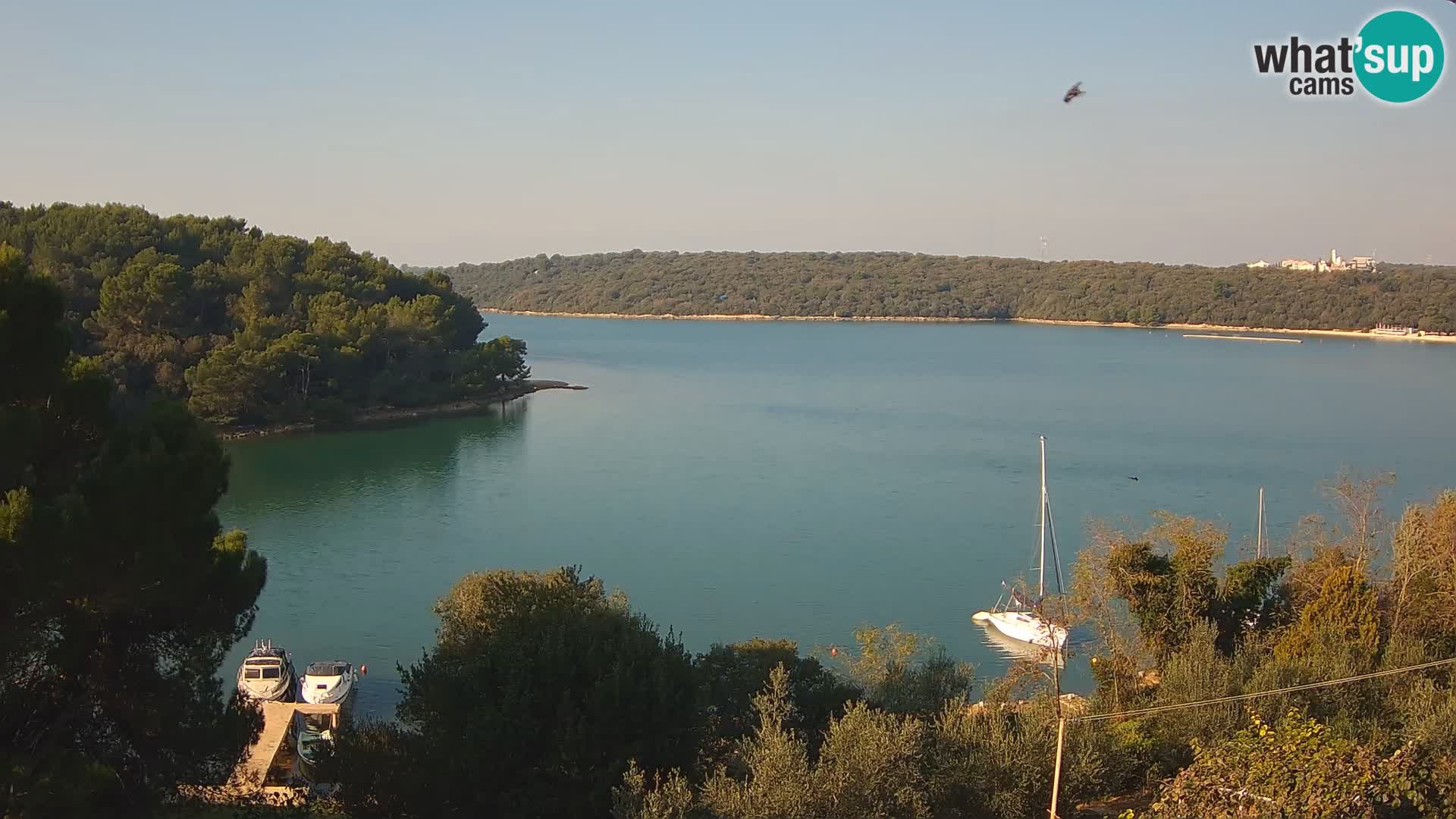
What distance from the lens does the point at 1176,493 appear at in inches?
1088

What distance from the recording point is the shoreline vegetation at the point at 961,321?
8400 cm

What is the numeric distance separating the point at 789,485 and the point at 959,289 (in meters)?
88.4

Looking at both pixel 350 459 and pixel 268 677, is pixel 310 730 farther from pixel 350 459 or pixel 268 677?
pixel 350 459

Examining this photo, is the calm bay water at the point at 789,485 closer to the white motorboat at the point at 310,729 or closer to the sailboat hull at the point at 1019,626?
the sailboat hull at the point at 1019,626

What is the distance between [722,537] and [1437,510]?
13.5 meters

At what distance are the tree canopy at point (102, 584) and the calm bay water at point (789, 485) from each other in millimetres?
7094

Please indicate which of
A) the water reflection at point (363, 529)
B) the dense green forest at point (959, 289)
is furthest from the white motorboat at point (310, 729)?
the dense green forest at point (959, 289)

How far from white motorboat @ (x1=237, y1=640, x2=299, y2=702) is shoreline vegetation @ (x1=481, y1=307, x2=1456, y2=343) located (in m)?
84.6

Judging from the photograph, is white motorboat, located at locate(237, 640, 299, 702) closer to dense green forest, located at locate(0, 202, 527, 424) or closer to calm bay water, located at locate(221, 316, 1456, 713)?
calm bay water, located at locate(221, 316, 1456, 713)

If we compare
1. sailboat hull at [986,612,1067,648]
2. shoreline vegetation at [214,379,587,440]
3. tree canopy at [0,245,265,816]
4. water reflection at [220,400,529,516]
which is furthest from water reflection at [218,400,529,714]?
sailboat hull at [986,612,1067,648]

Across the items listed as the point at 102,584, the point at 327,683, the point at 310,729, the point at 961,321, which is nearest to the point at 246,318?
the point at 327,683

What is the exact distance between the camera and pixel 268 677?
13906mm

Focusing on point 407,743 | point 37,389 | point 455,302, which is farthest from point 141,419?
point 455,302

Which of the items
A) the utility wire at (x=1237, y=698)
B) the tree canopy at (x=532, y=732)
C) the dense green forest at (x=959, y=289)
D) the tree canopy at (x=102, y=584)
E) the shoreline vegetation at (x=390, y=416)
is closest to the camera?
the tree canopy at (x=102, y=584)
